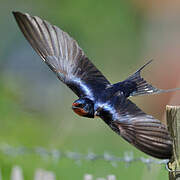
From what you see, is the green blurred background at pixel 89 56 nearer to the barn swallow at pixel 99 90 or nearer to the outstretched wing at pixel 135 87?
the barn swallow at pixel 99 90

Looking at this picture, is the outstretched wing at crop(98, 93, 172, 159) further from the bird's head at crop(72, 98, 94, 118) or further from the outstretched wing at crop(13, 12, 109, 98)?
the outstretched wing at crop(13, 12, 109, 98)

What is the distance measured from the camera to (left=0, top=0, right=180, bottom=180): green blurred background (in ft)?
18.2

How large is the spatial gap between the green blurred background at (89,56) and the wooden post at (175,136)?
3361 millimetres

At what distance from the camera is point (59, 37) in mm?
2160

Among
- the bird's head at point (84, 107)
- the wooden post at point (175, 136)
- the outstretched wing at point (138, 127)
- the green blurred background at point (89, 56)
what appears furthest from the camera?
the green blurred background at point (89, 56)

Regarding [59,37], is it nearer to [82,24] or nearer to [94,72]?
[94,72]

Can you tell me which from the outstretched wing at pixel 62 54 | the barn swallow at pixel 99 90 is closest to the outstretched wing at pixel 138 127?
the barn swallow at pixel 99 90

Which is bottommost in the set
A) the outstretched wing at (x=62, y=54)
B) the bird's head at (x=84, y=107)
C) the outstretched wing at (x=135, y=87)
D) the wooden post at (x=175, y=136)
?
the wooden post at (x=175, y=136)

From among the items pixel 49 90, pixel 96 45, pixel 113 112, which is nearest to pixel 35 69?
pixel 49 90

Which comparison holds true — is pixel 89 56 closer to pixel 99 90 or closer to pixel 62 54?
pixel 62 54

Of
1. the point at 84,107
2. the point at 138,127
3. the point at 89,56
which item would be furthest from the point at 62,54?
the point at 89,56

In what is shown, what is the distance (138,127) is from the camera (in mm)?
1600

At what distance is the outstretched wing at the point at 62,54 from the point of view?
207 cm

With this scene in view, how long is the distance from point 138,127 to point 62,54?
70 cm
